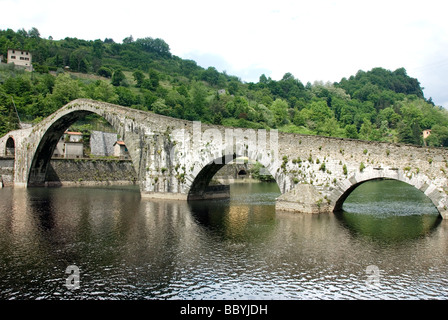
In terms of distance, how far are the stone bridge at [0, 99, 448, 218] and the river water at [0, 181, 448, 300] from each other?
1862mm

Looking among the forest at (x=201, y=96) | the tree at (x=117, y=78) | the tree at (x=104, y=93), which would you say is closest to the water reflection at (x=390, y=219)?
the forest at (x=201, y=96)

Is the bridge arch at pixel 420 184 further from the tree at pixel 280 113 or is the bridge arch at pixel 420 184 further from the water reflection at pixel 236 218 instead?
the tree at pixel 280 113

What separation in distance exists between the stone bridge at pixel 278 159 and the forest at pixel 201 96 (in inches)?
1530

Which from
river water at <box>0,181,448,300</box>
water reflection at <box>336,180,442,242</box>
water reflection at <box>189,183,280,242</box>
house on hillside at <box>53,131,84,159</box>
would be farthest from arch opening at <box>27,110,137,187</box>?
water reflection at <box>336,180,442,242</box>

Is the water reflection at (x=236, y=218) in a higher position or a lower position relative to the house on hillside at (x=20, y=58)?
→ lower

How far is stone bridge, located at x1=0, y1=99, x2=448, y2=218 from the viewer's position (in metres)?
21.7

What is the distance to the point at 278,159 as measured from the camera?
86.9 feet

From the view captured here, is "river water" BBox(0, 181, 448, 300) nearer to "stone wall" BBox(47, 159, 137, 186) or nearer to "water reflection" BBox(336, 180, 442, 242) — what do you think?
"water reflection" BBox(336, 180, 442, 242)

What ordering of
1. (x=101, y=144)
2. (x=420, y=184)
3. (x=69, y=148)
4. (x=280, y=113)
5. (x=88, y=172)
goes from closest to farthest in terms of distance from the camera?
1. (x=420, y=184)
2. (x=88, y=172)
3. (x=69, y=148)
4. (x=101, y=144)
5. (x=280, y=113)

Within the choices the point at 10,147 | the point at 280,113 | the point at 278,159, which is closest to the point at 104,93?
the point at 10,147

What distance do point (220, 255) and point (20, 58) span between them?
12096 centimetres

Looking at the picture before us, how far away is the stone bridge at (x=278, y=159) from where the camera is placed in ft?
71.2

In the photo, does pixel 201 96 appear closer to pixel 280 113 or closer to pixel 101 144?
pixel 280 113
